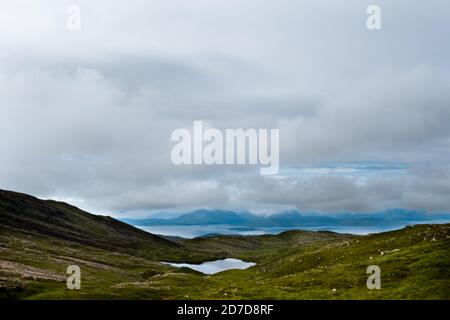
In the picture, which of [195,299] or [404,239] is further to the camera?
[404,239]
